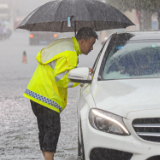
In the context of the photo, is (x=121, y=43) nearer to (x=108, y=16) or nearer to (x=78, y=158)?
(x=108, y=16)

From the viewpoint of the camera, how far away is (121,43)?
4.52m

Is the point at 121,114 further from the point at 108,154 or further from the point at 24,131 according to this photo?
the point at 24,131

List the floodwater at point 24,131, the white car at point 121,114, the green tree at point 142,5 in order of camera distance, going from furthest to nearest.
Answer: the green tree at point 142,5, the floodwater at point 24,131, the white car at point 121,114

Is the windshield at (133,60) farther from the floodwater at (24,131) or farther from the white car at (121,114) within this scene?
the floodwater at (24,131)

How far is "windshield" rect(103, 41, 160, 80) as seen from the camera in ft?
13.3

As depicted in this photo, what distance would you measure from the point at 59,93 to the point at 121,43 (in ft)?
2.94

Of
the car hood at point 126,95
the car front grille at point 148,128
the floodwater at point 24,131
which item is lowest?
the floodwater at point 24,131

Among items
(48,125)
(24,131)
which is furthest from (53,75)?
(24,131)

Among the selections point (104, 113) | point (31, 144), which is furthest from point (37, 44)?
point (104, 113)

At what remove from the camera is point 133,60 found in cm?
426

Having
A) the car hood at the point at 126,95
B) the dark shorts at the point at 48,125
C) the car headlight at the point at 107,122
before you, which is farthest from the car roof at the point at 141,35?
the car headlight at the point at 107,122

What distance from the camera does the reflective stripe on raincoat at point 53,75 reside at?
4035mm

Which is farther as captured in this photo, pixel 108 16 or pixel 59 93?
pixel 108 16

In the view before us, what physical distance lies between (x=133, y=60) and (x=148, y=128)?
4.45 ft
